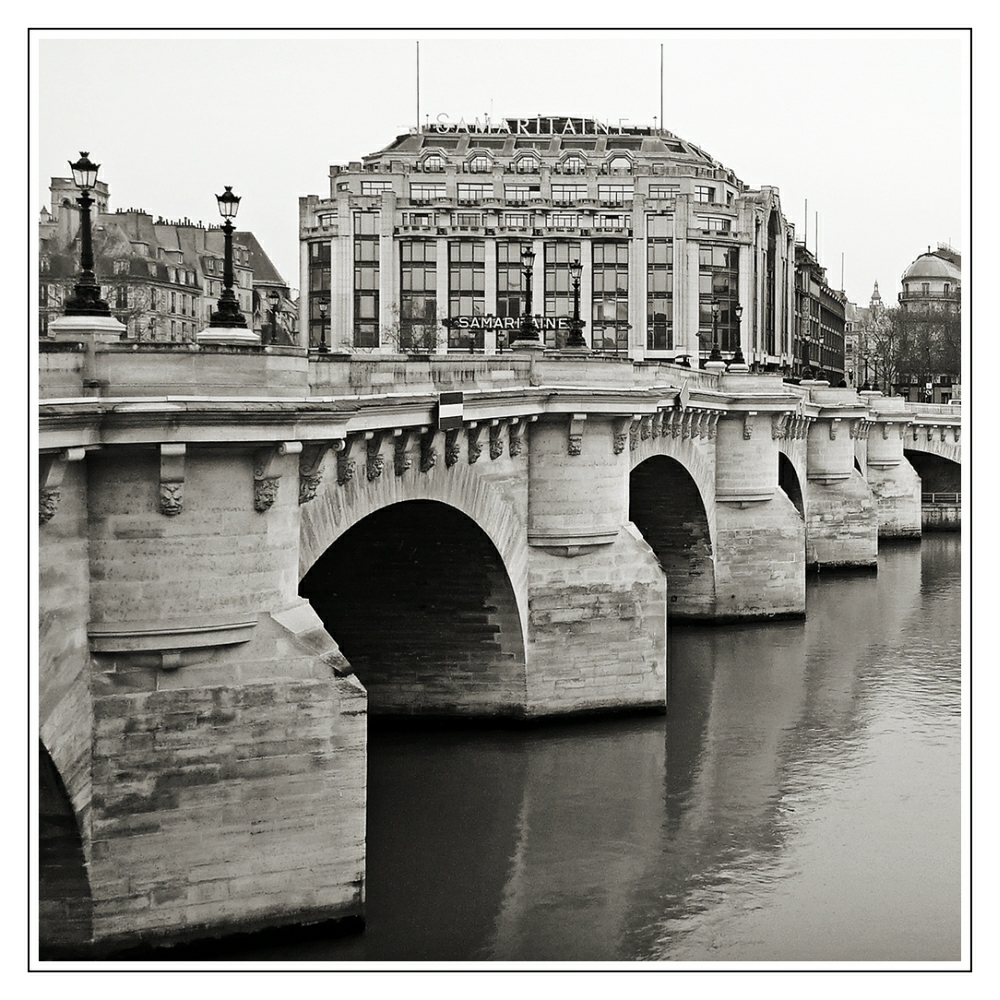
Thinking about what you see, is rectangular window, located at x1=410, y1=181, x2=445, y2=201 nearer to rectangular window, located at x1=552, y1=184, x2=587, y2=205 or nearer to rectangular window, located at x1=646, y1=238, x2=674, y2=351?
rectangular window, located at x1=552, y1=184, x2=587, y2=205

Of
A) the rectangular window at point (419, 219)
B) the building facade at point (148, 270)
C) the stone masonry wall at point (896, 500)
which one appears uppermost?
the rectangular window at point (419, 219)

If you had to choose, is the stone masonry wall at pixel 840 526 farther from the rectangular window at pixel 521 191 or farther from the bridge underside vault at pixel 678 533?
the rectangular window at pixel 521 191

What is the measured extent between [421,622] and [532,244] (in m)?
86.5

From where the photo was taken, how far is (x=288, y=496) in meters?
20.8

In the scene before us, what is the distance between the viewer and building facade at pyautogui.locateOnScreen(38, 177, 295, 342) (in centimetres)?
4431

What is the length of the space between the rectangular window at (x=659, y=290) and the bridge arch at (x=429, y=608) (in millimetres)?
88590

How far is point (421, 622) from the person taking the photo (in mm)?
33938

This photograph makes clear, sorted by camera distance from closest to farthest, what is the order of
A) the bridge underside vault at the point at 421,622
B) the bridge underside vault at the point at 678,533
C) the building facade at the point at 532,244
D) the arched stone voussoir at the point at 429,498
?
1. the arched stone voussoir at the point at 429,498
2. the bridge underside vault at the point at 421,622
3. the bridge underside vault at the point at 678,533
4. the building facade at the point at 532,244

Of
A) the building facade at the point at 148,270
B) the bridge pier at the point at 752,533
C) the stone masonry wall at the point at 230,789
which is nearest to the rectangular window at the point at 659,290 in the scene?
the building facade at the point at 148,270

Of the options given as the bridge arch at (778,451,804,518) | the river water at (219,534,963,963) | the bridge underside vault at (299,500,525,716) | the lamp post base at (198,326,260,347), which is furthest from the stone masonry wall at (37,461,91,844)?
the bridge arch at (778,451,804,518)

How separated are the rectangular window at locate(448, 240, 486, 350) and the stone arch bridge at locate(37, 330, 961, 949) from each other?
282ft

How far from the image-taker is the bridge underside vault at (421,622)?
33.1 m

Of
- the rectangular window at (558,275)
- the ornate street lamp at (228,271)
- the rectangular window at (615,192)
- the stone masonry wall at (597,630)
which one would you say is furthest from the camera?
the rectangular window at (615,192)

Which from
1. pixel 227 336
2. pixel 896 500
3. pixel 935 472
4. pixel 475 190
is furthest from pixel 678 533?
pixel 475 190
